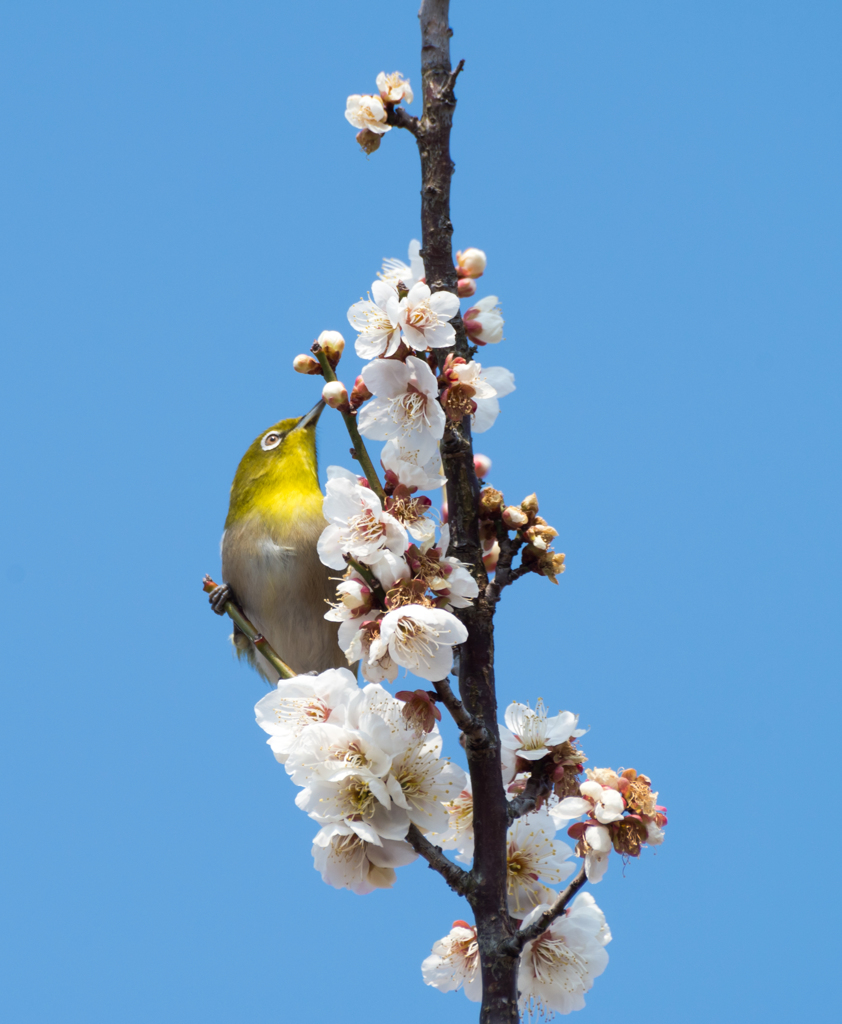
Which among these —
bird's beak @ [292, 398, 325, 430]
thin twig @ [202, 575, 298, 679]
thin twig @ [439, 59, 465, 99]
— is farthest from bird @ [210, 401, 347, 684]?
thin twig @ [439, 59, 465, 99]

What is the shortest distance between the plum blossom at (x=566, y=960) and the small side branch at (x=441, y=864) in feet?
1.06

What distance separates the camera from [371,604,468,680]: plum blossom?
2.14 metres

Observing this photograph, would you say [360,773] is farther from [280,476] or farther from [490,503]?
[280,476]

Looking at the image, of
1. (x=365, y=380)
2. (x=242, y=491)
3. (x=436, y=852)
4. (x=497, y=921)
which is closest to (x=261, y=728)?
(x=436, y=852)

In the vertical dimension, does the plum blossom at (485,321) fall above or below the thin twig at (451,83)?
below

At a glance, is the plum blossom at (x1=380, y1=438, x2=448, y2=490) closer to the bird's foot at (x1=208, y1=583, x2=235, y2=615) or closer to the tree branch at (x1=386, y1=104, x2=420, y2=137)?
the tree branch at (x1=386, y1=104, x2=420, y2=137)

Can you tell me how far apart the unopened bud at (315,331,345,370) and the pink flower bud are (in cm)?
60

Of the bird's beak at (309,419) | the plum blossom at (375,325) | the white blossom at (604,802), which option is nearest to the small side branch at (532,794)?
the white blossom at (604,802)

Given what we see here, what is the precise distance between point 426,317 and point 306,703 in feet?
3.36

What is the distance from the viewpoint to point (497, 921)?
7.84ft

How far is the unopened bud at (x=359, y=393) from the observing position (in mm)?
2453

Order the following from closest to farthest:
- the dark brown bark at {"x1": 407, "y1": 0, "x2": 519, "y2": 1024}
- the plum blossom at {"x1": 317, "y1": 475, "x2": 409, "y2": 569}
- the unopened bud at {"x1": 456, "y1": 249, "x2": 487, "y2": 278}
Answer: the plum blossom at {"x1": 317, "y1": 475, "x2": 409, "y2": 569}, the dark brown bark at {"x1": 407, "y1": 0, "x2": 519, "y2": 1024}, the unopened bud at {"x1": 456, "y1": 249, "x2": 487, "y2": 278}

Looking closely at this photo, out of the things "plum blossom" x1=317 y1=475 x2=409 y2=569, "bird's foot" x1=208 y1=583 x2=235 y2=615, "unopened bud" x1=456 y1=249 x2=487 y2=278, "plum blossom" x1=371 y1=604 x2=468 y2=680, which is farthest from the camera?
"bird's foot" x1=208 y1=583 x2=235 y2=615

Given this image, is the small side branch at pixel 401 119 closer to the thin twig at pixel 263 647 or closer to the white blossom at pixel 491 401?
the white blossom at pixel 491 401
